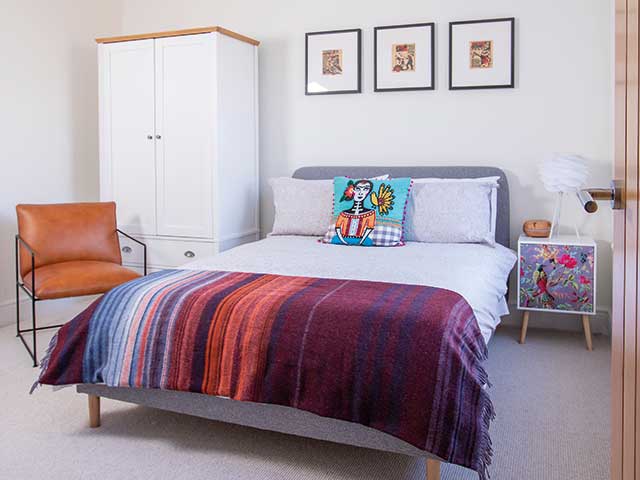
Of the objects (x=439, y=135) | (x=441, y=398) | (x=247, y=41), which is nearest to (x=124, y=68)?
(x=247, y=41)

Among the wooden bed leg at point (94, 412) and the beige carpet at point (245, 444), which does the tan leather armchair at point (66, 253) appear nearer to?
the beige carpet at point (245, 444)

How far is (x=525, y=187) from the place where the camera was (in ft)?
12.8

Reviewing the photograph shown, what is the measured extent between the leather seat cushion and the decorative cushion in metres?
1.15

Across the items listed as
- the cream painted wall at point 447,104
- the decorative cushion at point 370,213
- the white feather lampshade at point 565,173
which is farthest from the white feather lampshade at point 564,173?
the decorative cushion at point 370,213

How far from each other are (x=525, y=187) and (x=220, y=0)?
2.44 m

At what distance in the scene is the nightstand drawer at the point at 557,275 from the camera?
3.46m

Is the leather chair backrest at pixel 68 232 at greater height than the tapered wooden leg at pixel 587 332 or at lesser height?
greater

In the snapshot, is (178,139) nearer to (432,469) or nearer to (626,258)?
(432,469)

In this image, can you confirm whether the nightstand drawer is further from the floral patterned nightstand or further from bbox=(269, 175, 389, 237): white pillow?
bbox=(269, 175, 389, 237): white pillow

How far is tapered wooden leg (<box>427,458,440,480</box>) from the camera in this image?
191cm

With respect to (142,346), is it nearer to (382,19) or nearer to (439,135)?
(439,135)

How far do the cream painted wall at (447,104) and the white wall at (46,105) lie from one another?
0.69m

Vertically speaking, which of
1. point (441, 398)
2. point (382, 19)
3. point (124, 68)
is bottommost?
point (441, 398)

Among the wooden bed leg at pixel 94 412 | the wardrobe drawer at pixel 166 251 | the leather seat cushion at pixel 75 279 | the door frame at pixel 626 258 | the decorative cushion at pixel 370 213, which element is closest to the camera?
the door frame at pixel 626 258
